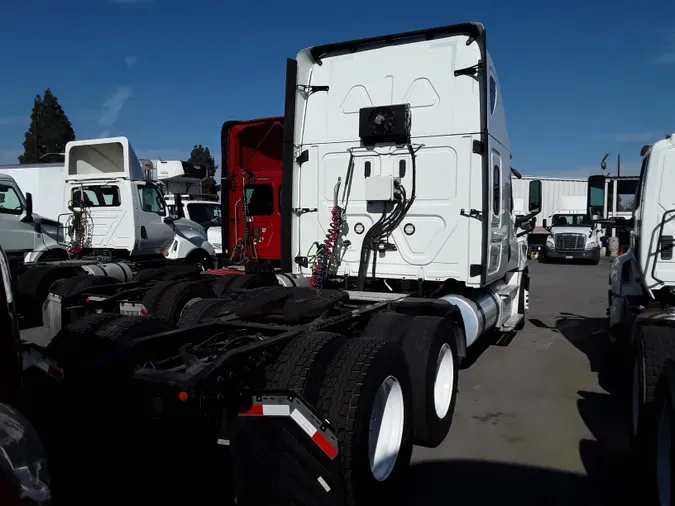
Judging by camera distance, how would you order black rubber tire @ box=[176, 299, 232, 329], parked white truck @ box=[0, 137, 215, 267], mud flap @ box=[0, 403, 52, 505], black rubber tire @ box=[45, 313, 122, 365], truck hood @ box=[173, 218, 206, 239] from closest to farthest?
mud flap @ box=[0, 403, 52, 505], black rubber tire @ box=[45, 313, 122, 365], black rubber tire @ box=[176, 299, 232, 329], parked white truck @ box=[0, 137, 215, 267], truck hood @ box=[173, 218, 206, 239]

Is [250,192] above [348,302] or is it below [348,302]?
above

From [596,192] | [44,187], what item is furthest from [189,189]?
[596,192]

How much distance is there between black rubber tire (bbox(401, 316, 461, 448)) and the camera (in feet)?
13.5

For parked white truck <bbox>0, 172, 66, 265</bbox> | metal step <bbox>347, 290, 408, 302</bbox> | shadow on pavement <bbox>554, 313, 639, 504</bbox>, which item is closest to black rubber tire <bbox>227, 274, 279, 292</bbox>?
metal step <bbox>347, 290, 408, 302</bbox>

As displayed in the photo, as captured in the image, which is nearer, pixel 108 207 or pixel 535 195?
pixel 535 195

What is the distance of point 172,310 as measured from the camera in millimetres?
5621

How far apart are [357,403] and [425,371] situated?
1.20 m

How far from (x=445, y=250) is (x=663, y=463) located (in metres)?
3.20

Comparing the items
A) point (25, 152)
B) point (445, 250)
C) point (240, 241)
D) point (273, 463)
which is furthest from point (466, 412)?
point (25, 152)

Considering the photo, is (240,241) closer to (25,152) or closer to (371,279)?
(371,279)

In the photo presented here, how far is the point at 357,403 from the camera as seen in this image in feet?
9.97

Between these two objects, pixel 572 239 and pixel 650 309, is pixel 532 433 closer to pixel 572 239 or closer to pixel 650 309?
pixel 650 309

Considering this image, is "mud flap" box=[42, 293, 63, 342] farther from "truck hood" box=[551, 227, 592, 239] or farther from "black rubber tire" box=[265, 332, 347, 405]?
"truck hood" box=[551, 227, 592, 239]

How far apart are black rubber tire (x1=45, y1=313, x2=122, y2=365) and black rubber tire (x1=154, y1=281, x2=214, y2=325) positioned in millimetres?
1398
